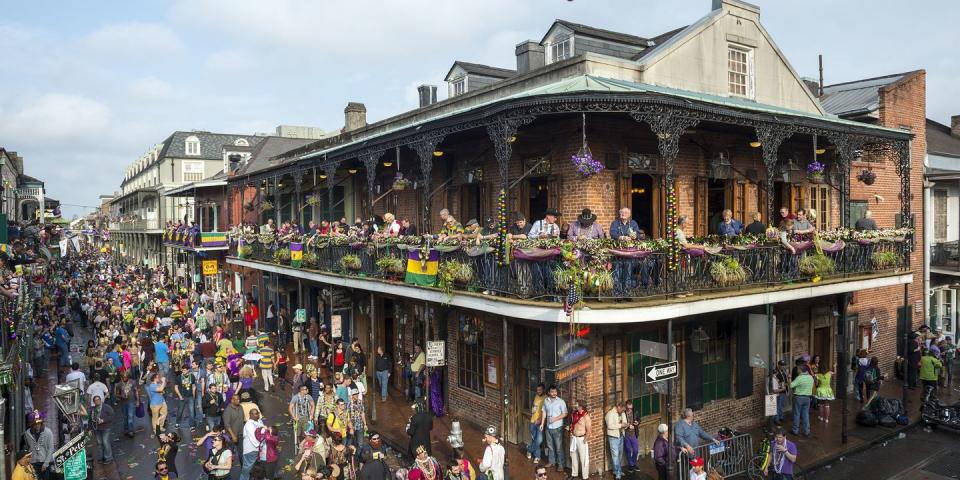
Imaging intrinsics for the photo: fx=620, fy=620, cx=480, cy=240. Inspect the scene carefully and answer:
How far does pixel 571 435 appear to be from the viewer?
11172mm

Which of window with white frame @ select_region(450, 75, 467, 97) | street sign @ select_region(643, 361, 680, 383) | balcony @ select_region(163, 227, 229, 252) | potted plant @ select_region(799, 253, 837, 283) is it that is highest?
window with white frame @ select_region(450, 75, 467, 97)

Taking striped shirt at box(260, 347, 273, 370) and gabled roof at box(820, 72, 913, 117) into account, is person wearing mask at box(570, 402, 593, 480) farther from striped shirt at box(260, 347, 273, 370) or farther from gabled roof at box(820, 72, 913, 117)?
gabled roof at box(820, 72, 913, 117)

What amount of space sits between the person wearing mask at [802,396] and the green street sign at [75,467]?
1369cm

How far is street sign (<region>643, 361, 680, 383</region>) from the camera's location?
31.6ft

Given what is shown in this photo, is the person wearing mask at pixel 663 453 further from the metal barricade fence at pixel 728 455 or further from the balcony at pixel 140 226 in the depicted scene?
the balcony at pixel 140 226

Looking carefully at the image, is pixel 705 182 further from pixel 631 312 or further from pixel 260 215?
pixel 260 215

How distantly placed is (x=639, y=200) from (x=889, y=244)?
6.09m

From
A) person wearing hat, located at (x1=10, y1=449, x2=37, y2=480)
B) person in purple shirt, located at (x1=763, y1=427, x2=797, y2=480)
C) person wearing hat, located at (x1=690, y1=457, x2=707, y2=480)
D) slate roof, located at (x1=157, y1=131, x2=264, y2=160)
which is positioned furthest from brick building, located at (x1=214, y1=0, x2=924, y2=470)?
slate roof, located at (x1=157, y1=131, x2=264, y2=160)

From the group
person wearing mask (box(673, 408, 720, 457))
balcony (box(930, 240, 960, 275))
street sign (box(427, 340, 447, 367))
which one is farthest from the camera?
balcony (box(930, 240, 960, 275))

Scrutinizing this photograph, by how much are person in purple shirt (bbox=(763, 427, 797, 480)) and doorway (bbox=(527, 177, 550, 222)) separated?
6.19 metres

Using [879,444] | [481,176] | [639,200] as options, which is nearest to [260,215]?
[481,176]

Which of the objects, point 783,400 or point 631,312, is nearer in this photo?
point 631,312

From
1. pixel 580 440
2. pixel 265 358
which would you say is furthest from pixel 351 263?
pixel 580 440

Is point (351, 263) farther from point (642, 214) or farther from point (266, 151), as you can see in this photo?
point (266, 151)
